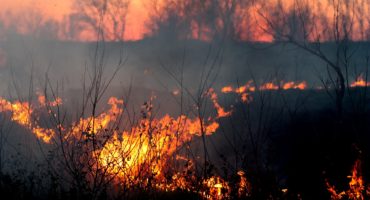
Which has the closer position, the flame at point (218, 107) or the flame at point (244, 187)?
the flame at point (244, 187)

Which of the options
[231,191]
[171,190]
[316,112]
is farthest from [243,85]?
[231,191]

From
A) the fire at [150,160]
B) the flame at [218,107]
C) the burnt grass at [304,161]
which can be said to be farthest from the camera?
the flame at [218,107]

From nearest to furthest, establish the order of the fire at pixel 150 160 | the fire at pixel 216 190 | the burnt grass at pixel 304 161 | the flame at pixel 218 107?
the fire at pixel 150 160 → the fire at pixel 216 190 → the burnt grass at pixel 304 161 → the flame at pixel 218 107

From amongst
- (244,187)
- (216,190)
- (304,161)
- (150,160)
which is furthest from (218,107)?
(150,160)

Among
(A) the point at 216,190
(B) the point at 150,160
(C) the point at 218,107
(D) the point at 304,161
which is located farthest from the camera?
(C) the point at 218,107

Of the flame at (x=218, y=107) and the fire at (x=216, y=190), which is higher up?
the flame at (x=218, y=107)

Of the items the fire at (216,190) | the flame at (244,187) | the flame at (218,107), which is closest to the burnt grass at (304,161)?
the flame at (244,187)

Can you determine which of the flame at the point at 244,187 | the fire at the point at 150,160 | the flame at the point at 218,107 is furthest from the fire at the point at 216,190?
the flame at the point at 218,107

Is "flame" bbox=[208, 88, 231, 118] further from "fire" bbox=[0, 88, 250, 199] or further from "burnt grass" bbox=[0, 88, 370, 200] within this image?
"fire" bbox=[0, 88, 250, 199]

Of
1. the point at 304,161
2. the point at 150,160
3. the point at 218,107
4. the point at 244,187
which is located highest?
the point at 218,107

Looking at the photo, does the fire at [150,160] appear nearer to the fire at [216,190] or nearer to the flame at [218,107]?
the fire at [216,190]

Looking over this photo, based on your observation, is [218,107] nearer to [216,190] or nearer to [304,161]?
[304,161]

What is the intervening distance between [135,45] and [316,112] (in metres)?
11.1

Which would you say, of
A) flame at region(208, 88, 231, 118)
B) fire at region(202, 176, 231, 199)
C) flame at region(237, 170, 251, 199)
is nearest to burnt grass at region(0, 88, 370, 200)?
flame at region(237, 170, 251, 199)
